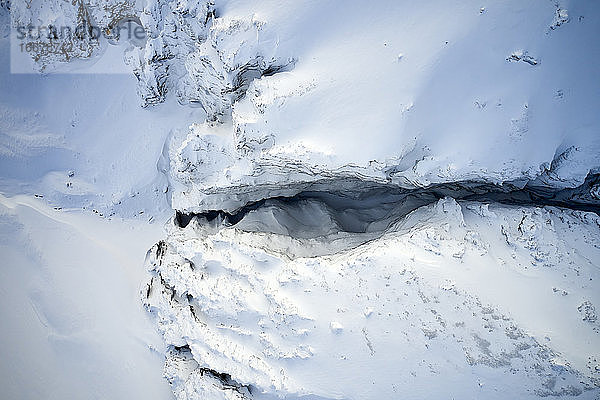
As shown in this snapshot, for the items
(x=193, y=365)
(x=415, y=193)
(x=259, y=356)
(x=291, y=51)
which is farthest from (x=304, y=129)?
(x=193, y=365)

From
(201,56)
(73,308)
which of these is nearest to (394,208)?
(201,56)
